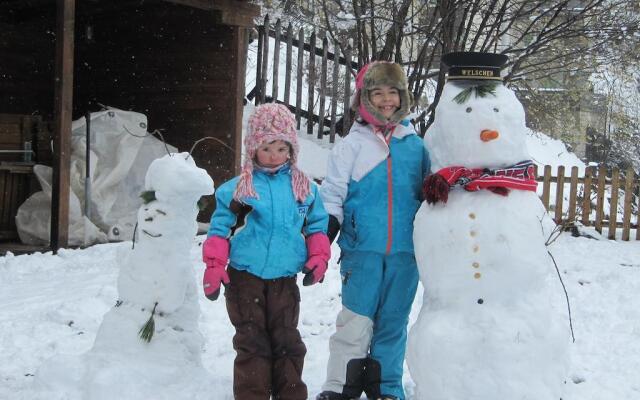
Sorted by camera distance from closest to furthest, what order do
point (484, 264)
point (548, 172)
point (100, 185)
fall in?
point (484, 264), point (100, 185), point (548, 172)

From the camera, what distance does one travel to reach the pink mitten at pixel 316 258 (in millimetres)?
3113


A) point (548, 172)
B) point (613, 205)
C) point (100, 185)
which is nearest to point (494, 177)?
point (100, 185)

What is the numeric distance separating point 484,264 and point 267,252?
943mm

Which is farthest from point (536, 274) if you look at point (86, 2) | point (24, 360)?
point (86, 2)

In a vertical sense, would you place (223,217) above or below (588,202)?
above

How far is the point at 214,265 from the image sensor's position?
3004mm

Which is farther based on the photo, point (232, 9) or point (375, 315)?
point (232, 9)

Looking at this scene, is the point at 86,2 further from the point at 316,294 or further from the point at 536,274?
the point at 536,274

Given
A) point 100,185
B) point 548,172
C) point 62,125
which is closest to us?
point 62,125

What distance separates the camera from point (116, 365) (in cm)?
329

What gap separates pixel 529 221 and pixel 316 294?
306 centimetres

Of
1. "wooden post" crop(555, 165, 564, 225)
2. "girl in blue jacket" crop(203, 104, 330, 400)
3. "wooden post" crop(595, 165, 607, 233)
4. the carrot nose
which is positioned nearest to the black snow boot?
"girl in blue jacket" crop(203, 104, 330, 400)

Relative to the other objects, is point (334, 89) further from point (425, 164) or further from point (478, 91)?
point (478, 91)

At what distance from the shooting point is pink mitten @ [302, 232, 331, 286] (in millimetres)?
3113
